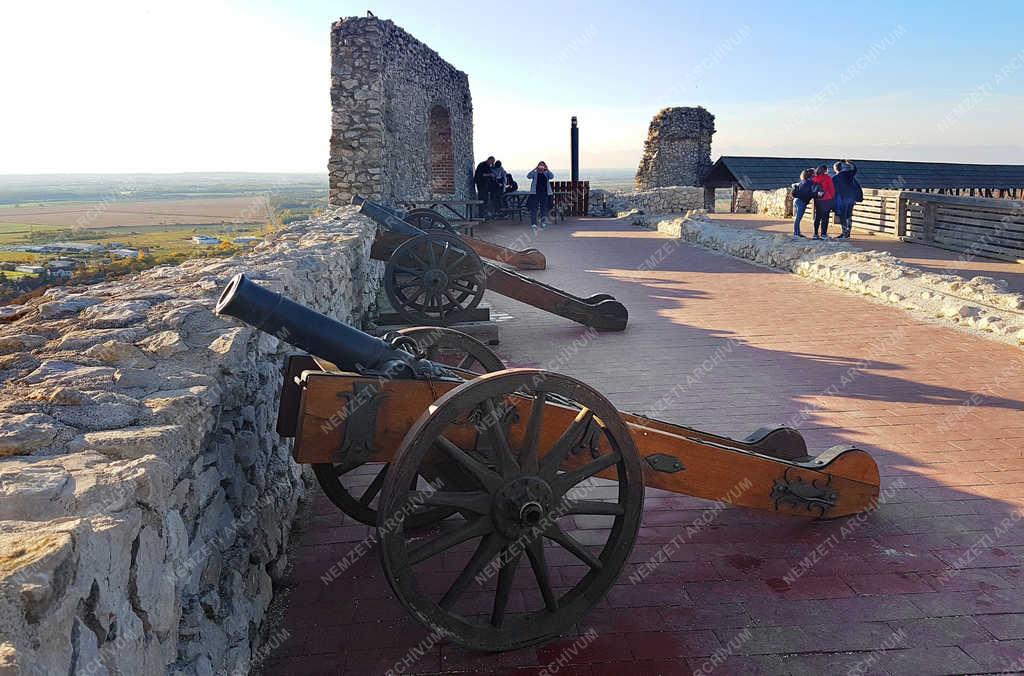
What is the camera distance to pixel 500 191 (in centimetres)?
2131

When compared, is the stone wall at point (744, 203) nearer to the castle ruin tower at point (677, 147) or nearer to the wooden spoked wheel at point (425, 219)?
the castle ruin tower at point (677, 147)

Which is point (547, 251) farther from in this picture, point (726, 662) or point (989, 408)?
point (726, 662)

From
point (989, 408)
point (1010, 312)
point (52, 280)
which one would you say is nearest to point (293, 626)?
point (52, 280)

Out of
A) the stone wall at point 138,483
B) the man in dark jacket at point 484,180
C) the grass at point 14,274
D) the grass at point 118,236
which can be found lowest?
the stone wall at point 138,483

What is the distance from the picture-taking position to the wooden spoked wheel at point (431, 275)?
21.6ft

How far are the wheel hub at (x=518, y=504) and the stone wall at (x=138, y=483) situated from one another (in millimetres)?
834

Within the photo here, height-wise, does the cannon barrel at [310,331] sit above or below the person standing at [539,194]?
below

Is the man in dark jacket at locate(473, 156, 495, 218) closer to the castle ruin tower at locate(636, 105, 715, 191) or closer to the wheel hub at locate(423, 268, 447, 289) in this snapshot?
the castle ruin tower at locate(636, 105, 715, 191)

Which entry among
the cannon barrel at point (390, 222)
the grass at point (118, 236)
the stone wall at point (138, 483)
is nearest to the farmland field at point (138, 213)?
the grass at point (118, 236)

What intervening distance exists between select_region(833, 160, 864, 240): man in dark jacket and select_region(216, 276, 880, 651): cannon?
12.2m

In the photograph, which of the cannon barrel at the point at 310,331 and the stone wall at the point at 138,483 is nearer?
the stone wall at the point at 138,483

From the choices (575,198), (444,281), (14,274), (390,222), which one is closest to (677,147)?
(575,198)

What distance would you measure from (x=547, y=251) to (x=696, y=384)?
8951 millimetres

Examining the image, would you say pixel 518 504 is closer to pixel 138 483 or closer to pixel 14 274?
pixel 138 483
